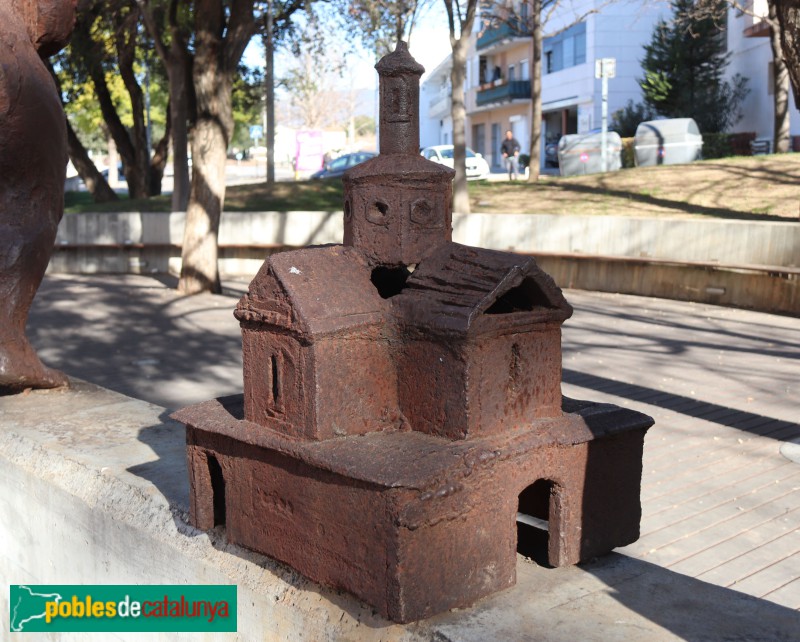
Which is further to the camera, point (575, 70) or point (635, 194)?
point (575, 70)

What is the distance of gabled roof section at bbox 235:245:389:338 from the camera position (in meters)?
2.94

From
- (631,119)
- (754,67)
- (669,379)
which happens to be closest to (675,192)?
(669,379)

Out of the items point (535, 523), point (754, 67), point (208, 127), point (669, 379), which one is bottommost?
point (669, 379)

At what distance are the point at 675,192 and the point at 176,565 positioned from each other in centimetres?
1473

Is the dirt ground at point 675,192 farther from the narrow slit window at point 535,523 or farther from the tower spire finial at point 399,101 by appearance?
the tower spire finial at point 399,101

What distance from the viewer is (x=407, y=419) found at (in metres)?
3.09

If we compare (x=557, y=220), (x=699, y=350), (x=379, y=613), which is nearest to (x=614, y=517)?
(x=379, y=613)

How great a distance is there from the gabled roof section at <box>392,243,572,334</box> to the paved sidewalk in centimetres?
114

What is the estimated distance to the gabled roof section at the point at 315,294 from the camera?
294cm

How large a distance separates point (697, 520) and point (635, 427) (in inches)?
91.5

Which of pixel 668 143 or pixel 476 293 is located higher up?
pixel 668 143

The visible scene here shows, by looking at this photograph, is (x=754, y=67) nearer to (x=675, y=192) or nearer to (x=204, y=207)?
(x=675, y=192)

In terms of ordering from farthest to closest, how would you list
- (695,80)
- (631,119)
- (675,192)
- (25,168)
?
(631,119)
(695,80)
(675,192)
(25,168)

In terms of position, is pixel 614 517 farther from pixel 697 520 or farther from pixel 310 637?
pixel 697 520
